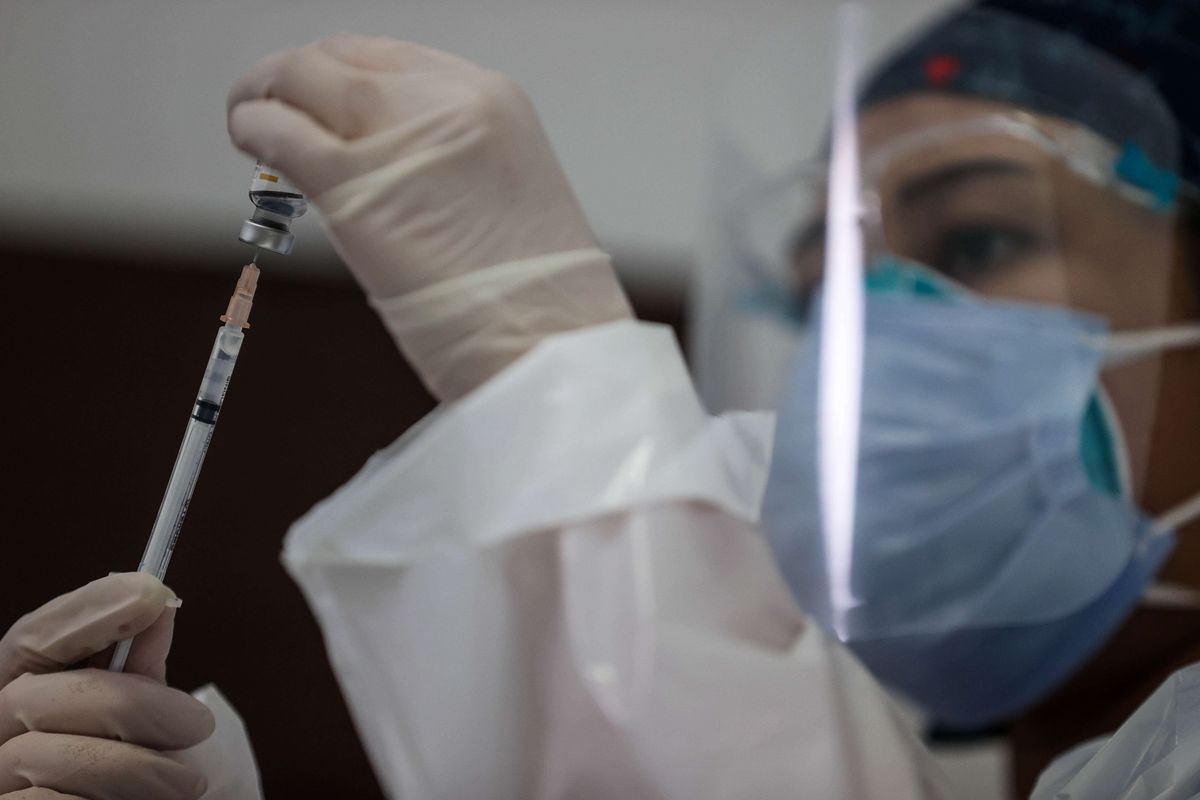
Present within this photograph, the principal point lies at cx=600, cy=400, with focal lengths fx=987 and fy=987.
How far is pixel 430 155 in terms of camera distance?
564mm

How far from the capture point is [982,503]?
951 millimetres

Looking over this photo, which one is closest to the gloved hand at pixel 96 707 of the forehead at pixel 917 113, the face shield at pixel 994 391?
the face shield at pixel 994 391

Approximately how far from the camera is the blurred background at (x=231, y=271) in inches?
27.0

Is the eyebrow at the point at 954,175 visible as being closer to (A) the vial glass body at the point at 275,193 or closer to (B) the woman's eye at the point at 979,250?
(B) the woman's eye at the point at 979,250

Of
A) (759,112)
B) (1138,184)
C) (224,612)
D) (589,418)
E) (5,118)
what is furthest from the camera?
(759,112)

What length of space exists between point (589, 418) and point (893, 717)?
25 cm

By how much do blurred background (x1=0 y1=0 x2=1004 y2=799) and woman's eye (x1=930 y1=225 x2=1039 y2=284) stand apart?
257 millimetres

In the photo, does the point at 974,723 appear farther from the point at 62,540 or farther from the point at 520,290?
the point at 62,540

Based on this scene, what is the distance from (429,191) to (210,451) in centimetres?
44

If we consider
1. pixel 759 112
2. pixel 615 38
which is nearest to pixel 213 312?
pixel 759 112

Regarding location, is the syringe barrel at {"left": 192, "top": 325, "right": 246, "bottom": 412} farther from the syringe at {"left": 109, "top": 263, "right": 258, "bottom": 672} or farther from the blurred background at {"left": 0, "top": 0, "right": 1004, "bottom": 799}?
the blurred background at {"left": 0, "top": 0, "right": 1004, "bottom": 799}

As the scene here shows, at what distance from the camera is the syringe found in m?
0.54

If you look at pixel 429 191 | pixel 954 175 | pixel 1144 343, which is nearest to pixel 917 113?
pixel 954 175

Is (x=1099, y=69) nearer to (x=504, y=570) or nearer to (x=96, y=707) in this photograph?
(x=504, y=570)
